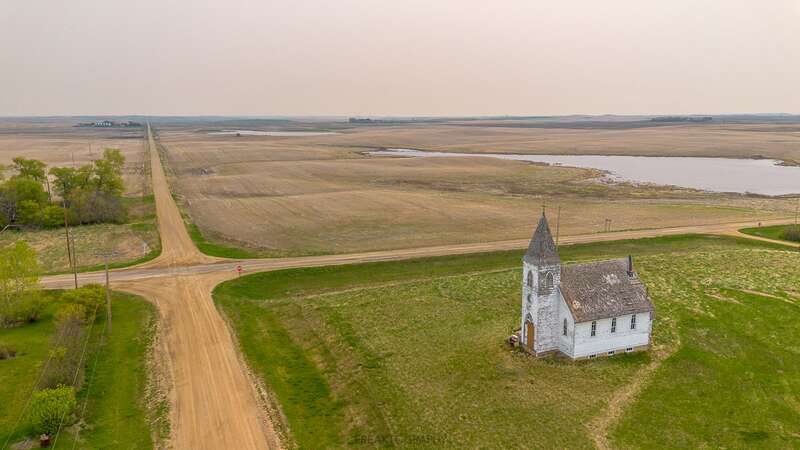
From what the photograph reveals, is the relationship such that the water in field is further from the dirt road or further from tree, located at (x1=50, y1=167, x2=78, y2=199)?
tree, located at (x1=50, y1=167, x2=78, y2=199)

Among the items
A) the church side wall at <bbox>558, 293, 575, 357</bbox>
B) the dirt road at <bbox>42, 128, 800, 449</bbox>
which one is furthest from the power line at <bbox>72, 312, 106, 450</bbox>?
the church side wall at <bbox>558, 293, 575, 357</bbox>

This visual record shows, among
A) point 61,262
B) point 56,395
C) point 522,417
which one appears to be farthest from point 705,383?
point 61,262

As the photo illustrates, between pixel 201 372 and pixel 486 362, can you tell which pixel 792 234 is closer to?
pixel 486 362

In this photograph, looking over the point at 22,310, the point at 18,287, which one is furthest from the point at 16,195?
the point at 22,310

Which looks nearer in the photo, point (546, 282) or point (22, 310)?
point (546, 282)

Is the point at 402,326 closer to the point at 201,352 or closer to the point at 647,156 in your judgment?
the point at 201,352

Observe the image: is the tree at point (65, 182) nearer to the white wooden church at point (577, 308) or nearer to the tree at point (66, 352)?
the tree at point (66, 352)
